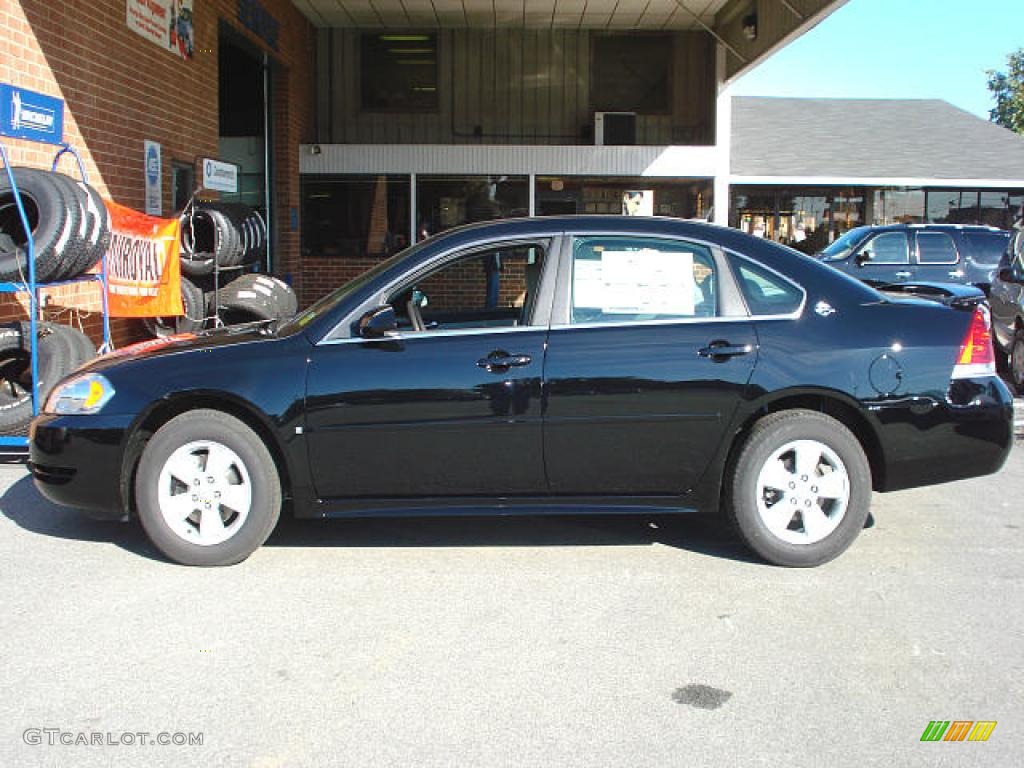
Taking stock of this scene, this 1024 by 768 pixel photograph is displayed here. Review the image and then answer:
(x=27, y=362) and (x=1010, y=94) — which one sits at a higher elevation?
(x=1010, y=94)

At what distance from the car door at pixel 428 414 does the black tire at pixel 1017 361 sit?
7261mm

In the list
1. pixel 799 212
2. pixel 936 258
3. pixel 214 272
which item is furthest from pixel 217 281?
pixel 799 212

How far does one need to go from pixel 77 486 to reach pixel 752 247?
361 cm

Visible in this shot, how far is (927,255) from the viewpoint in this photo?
13688 mm

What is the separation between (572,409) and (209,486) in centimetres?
182

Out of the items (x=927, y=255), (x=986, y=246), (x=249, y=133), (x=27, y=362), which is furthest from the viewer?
(x=249, y=133)

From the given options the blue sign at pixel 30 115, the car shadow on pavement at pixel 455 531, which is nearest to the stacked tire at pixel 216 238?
the blue sign at pixel 30 115

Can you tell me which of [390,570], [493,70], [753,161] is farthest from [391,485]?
[753,161]

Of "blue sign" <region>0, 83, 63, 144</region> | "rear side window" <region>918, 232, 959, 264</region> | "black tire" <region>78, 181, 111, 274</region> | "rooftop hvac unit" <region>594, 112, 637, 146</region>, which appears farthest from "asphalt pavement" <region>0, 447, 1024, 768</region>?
"rooftop hvac unit" <region>594, 112, 637, 146</region>

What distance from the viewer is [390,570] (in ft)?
16.5

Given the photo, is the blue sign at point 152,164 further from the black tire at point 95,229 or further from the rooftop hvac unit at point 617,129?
the rooftop hvac unit at point 617,129

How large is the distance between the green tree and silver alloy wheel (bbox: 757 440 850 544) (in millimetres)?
50023

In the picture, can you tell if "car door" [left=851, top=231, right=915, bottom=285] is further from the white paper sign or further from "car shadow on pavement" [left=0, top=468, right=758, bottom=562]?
the white paper sign

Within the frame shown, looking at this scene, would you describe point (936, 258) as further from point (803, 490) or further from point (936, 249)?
point (803, 490)
